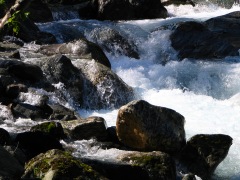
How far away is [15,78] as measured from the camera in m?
11.6

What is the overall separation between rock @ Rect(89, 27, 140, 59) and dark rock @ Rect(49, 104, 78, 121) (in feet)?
20.5

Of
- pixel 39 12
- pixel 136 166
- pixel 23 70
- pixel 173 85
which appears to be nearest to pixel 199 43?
pixel 173 85

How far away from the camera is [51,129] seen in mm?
8203

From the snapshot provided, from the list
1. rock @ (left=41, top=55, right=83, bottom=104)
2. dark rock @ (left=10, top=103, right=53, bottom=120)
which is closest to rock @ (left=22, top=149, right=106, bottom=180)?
dark rock @ (left=10, top=103, right=53, bottom=120)

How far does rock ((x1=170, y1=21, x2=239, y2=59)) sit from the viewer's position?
57.0 feet

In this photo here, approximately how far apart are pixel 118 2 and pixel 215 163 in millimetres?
15353

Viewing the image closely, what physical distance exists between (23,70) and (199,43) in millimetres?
7861

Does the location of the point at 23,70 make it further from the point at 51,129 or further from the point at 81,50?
the point at 51,129

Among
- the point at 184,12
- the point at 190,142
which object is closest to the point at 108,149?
the point at 190,142

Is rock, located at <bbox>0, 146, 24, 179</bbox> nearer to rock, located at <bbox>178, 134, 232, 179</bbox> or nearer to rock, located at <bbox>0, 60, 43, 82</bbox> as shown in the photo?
rock, located at <bbox>178, 134, 232, 179</bbox>

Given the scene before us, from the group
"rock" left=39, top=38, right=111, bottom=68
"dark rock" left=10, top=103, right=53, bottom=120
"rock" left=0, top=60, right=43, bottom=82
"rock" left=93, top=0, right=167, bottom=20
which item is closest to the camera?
"dark rock" left=10, top=103, right=53, bottom=120

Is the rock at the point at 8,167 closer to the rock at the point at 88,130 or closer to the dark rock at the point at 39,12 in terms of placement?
the rock at the point at 88,130

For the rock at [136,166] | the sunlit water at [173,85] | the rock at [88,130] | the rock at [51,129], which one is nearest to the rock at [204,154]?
the sunlit water at [173,85]

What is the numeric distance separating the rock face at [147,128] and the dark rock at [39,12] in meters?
12.4
